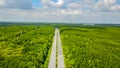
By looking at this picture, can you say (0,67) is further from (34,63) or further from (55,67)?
(55,67)

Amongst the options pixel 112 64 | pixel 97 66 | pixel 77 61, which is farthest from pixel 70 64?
pixel 112 64

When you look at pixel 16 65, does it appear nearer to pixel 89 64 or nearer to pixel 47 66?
pixel 47 66

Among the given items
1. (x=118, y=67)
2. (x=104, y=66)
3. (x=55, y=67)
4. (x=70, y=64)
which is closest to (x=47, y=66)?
(x=55, y=67)

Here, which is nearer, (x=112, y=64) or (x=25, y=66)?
(x=25, y=66)

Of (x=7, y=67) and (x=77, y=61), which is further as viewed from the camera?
(x=77, y=61)

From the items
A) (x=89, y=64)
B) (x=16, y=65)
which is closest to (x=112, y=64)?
(x=89, y=64)

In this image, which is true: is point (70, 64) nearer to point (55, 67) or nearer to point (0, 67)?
point (55, 67)

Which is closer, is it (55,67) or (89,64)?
(55,67)
